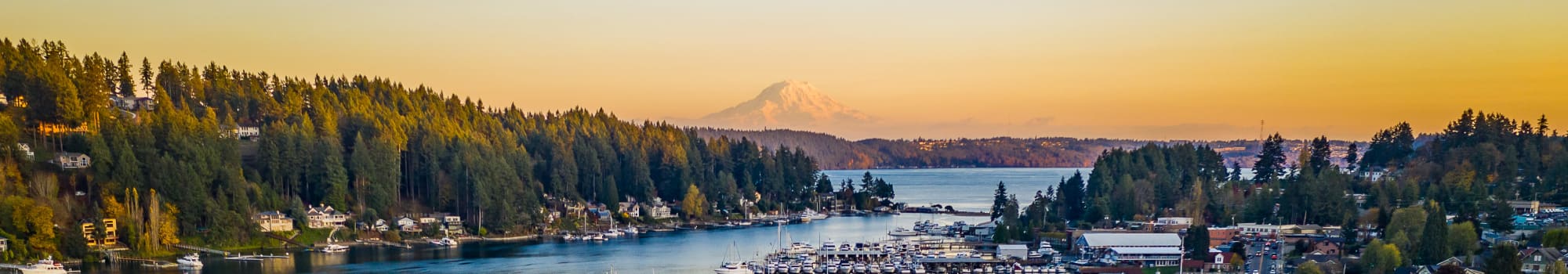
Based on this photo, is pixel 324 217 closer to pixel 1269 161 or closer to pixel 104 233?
pixel 104 233

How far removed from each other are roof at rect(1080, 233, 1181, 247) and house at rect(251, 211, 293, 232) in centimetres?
2550

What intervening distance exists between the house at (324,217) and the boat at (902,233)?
19.8 m

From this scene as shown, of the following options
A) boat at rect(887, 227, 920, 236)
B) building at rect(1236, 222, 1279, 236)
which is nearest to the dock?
boat at rect(887, 227, 920, 236)

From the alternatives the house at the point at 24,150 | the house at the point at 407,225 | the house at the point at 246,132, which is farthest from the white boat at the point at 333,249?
the house at the point at 246,132

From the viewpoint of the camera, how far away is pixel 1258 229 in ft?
125

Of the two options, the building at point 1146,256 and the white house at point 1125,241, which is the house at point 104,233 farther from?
the building at point 1146,256

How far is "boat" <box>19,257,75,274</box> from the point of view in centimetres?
2980

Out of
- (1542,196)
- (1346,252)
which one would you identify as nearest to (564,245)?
(1346,252)

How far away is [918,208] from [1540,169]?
94.2ft

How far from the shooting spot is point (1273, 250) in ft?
110

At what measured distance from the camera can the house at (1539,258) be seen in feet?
86.7

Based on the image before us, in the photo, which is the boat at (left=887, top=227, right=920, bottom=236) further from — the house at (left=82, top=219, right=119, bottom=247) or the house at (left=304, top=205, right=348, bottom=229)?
the house at (left=82, top=219, right=119, bottom=247)

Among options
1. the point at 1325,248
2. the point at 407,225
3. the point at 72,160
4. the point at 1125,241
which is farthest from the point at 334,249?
the point at 1325,248

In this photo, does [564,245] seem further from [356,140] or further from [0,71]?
[0,71]
